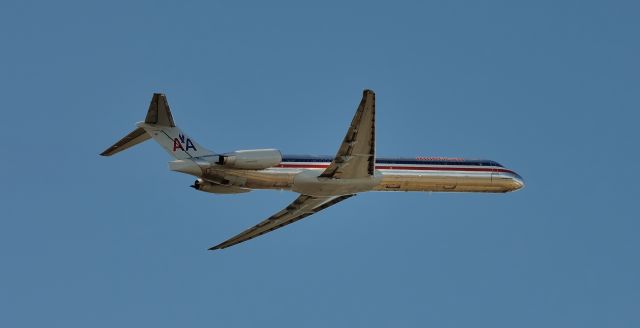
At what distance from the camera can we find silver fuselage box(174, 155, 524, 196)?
1989 inches

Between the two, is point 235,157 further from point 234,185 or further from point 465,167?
point 465,167

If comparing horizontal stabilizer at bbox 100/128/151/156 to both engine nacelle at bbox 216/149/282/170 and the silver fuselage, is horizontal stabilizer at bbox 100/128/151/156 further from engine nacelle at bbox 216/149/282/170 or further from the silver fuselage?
engine nacelle at bbox 216/149/282/170

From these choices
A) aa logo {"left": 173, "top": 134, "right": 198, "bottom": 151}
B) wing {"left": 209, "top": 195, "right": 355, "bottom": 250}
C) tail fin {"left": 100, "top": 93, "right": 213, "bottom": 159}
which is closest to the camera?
tail fin {"left": 100, "top": 93, "right": 213, "bottom": 159}

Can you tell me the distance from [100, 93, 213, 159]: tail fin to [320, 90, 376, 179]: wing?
615 cm

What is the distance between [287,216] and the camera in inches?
2260

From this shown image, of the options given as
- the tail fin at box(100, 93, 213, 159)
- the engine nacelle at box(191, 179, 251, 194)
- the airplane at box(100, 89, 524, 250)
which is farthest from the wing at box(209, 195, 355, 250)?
the tail fin at box(100, 93, 213, 159)

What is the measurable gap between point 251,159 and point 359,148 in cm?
Answer: 480

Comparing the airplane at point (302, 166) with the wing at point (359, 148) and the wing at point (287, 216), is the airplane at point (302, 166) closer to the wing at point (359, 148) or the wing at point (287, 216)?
the wing at point (359, 148)

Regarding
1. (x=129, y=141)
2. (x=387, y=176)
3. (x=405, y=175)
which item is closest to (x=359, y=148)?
(x=387, y=176)

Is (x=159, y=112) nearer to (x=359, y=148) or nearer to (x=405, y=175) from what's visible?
(x=359, y=148)

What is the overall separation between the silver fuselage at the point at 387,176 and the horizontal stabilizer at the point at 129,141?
3.00m

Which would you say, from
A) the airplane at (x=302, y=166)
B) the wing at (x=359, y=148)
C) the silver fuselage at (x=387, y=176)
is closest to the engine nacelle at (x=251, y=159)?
the airplane at (x=302, y=166)

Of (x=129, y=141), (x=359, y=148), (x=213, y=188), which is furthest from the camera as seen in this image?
(x=213, y=188)

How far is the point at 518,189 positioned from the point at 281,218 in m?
12.3
